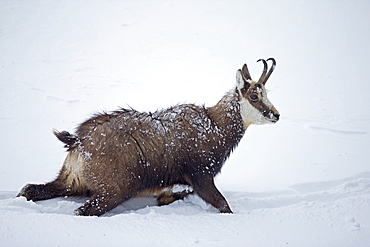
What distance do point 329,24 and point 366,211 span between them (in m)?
13.1

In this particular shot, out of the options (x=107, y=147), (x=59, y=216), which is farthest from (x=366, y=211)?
(x=59, y=216)

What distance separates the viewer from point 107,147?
16.7 ft

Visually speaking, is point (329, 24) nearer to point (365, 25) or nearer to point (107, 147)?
point (365, 25)

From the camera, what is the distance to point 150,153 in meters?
5.25

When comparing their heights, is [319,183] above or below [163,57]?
below

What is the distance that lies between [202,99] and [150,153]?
6.01 m

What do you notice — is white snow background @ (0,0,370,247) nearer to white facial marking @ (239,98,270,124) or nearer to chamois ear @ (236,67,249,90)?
white facial marking @ (239,98,270,124)

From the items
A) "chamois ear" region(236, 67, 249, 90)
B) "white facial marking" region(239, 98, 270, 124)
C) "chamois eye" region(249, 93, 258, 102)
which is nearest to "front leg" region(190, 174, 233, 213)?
"white facial marking" region(239, 98, 270, 124)

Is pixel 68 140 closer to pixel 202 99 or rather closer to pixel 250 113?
pixel 250 113

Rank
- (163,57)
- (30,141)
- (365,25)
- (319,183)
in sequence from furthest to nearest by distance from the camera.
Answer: (365,25) → (163,57) → (30,141) → (319,183)

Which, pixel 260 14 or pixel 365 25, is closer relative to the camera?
pixel 365 25

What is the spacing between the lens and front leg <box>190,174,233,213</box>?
211 inches

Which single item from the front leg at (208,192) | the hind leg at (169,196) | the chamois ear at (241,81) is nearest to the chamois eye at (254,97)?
the chamois ear at (241,81)

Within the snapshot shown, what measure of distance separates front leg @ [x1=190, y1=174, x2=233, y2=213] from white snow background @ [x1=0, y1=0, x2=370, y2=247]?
6.4 inches
